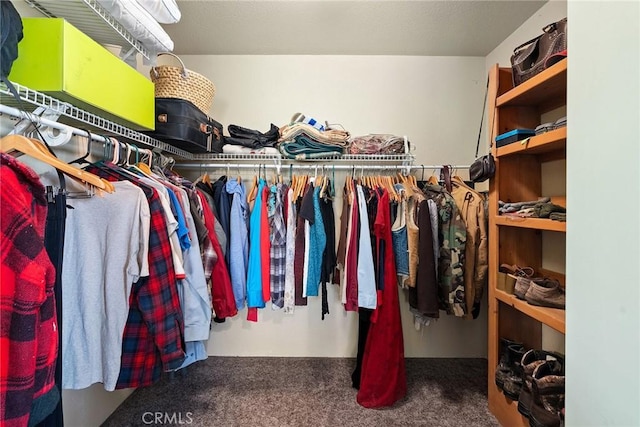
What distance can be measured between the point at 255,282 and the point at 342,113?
145 centimetres

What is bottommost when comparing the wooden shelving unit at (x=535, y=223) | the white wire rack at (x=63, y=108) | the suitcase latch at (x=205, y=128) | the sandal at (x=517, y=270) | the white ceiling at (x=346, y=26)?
the sandal at (x=517, y=270)

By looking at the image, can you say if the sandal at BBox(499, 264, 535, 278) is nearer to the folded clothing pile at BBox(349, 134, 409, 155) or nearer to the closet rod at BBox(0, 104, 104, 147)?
the folded clothing pile at BBox(349, 134, 409, 155)

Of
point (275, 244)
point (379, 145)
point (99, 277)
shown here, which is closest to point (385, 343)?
point (275, 244)

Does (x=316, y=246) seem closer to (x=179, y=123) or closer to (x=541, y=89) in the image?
(x=179, y=123)

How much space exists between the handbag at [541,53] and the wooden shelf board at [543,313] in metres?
1.07

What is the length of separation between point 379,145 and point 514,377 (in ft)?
4.94

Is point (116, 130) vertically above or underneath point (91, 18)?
underneath

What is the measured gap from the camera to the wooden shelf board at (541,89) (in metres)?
1.07

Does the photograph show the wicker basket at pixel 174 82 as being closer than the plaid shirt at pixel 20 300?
No

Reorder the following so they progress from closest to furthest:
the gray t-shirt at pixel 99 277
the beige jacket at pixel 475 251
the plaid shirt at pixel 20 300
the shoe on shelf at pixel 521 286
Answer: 1. the plaid shirt at pixel 20 300
2. the gray t-shirt at pixel 99 277
3. the shoe on shelf at pixel 521 286
4. the beige jacket at pixel 475 251

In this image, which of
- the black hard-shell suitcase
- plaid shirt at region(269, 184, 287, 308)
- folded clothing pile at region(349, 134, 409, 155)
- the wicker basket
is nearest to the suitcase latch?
the black hard-shell suitcase

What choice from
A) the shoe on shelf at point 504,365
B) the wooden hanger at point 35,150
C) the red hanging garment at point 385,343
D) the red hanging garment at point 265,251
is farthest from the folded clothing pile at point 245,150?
the shoe on shelf at point 504,365

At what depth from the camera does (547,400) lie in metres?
1.08

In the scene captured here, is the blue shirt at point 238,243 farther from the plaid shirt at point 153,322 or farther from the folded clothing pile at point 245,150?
the plaid shirt at point 153,322
